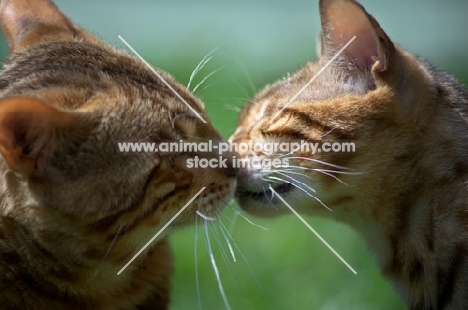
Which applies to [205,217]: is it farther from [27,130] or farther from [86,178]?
[27,130]

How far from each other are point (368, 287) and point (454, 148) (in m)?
1.19

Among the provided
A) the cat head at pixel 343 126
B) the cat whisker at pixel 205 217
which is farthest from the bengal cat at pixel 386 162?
the cat whisker at pixel 205 217

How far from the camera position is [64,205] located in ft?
8.21

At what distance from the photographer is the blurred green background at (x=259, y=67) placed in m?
3.96

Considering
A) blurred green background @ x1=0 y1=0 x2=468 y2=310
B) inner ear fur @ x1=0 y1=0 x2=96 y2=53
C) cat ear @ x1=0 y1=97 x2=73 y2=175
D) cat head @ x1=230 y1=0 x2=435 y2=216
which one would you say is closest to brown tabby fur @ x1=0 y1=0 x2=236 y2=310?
cat ear @ x1=0 y1=97 x2=73 y2=175

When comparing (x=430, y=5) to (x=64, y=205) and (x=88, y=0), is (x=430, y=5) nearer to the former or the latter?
(x=88, y=0)

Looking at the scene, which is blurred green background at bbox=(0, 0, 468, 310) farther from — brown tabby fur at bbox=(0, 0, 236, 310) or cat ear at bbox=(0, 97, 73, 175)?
cat ear at bbox=(0, 97, 73, 175)

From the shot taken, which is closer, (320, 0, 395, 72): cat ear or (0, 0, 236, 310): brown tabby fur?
(0, 0, 236, 310): brown tabby fur

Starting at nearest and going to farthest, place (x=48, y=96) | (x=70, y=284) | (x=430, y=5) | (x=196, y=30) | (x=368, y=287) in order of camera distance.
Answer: (x=48, y=96) → (x=70, y=284) → (x=368, y=287) → (x=196, y=30) → (x=430, y=5)

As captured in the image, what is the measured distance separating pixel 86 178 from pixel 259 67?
3.62 m

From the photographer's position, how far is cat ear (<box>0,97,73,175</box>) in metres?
2.29

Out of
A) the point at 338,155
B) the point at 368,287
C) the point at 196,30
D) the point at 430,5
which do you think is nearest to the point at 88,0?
the point at 196,30

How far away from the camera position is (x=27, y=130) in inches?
93.0

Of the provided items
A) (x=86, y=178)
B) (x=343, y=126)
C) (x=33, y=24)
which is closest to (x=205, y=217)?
(x=86, y=178)
